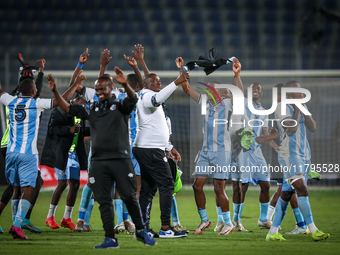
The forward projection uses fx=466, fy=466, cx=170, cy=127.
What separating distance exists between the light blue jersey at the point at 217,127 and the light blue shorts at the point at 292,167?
1184mm

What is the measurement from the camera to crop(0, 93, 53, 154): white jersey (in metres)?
5.68

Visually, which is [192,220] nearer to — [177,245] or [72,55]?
[177,245]

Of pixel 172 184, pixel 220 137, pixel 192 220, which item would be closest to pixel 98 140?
pixel 172 184

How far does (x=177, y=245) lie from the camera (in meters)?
5.14

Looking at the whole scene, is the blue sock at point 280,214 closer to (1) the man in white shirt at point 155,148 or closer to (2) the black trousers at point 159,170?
(1) the man in white shirt at point 155,148

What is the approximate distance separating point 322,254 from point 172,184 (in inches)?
76.9

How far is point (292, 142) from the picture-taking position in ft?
18.3

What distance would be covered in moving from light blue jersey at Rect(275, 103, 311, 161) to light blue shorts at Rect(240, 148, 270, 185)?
154 cm

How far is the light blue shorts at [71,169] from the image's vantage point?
689 centimetres

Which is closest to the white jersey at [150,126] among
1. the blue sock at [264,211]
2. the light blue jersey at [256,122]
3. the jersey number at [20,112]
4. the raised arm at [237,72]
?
the raised arm at [237,72]

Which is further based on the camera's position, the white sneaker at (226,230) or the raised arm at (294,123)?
the white sneaker at (226,230)

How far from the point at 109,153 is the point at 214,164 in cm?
200

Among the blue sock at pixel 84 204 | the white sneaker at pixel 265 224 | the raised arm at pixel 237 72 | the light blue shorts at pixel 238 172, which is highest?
the raised arm at pixel 237 72

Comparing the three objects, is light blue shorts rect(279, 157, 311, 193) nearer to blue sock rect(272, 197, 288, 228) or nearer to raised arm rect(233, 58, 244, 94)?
blue sock rect(272, 197, 288, 228)
